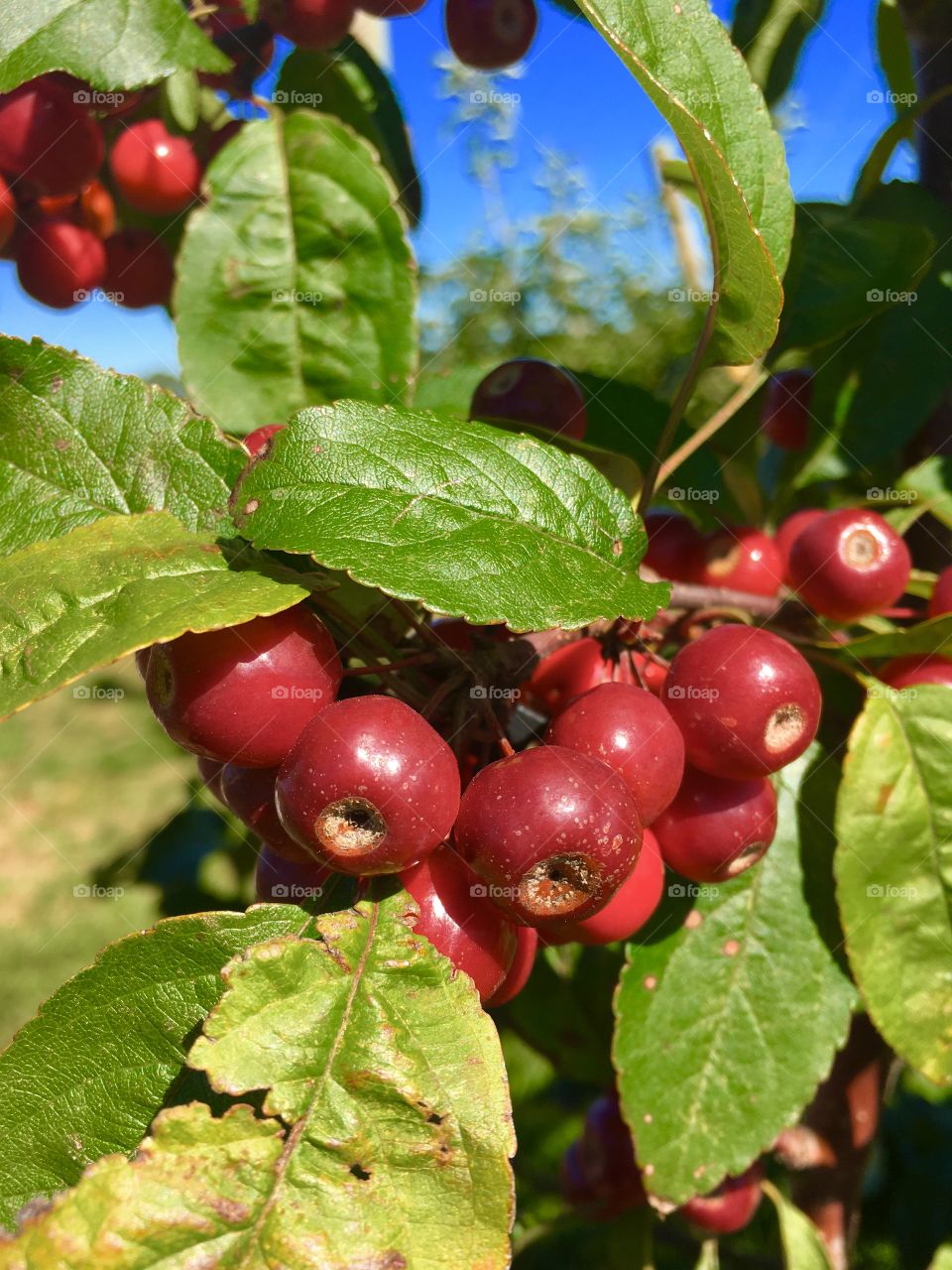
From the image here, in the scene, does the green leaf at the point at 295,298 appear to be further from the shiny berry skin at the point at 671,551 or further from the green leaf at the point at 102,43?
the shiny berry skin at the point at 671,551

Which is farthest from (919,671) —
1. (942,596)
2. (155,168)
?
(155,168)

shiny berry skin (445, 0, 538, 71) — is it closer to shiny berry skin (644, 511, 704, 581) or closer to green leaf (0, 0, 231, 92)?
green leaf (0, 0, 231, 92)

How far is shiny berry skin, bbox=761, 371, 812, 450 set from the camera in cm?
183

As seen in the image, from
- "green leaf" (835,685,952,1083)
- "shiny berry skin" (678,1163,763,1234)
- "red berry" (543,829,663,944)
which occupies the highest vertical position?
"red berry" (543,829,663,944)

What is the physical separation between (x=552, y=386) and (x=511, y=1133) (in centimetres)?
95

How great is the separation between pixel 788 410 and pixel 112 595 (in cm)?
135

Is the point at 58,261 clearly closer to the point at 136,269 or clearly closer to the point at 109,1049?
the point at 136,269

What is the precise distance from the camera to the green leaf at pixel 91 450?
1.09 meters

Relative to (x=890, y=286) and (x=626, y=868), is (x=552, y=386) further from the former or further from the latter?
(x=626, y=868)

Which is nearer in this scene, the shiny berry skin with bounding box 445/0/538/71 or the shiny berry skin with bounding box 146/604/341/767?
the shiny berry skin with bounding box 146/604/341/767

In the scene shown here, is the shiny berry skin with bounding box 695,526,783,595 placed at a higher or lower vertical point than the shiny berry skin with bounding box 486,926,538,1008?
higher

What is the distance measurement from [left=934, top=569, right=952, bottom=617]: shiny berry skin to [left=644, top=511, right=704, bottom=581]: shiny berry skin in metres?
0.34

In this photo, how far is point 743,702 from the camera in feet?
3.63

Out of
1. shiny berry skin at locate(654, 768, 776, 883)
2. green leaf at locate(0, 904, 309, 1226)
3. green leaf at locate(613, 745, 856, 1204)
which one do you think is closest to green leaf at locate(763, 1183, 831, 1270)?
green leaf at locate(613, 745, 856, 1204)
